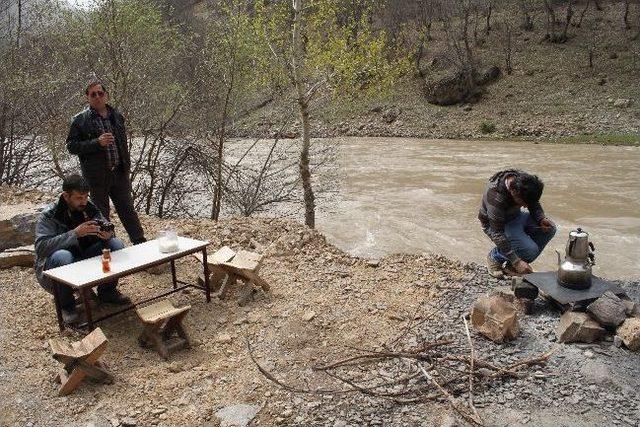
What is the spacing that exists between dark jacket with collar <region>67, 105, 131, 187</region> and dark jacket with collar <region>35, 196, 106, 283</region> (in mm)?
780

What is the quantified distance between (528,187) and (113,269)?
327cm

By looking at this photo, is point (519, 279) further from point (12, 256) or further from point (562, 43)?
point (562, 43)

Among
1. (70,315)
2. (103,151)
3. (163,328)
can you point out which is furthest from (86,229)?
(103,151)

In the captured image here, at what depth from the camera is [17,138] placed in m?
10.0

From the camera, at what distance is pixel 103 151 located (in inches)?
190

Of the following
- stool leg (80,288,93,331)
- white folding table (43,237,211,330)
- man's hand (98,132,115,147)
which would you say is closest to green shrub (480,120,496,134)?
man's hand (98,132,115,147)

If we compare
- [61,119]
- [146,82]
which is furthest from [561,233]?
[61,119]

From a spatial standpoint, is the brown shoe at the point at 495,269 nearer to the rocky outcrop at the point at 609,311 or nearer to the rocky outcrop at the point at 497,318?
the rocky outcrop at the point at 497,318

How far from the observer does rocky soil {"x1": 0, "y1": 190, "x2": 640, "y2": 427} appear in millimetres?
3004

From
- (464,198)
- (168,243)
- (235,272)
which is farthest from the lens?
(464,198)

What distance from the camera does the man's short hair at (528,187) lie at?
4441mm

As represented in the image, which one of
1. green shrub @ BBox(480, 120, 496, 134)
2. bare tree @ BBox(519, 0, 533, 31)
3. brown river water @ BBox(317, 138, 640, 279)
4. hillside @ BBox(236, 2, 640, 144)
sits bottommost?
brown river water @ BBox(317, 138, 640, 279)

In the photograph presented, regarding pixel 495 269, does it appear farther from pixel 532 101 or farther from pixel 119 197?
pixel 532 101

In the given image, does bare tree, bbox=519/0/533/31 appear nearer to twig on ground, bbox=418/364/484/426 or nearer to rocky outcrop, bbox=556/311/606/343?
rocky outcrop, bbox=556/311/606/343
